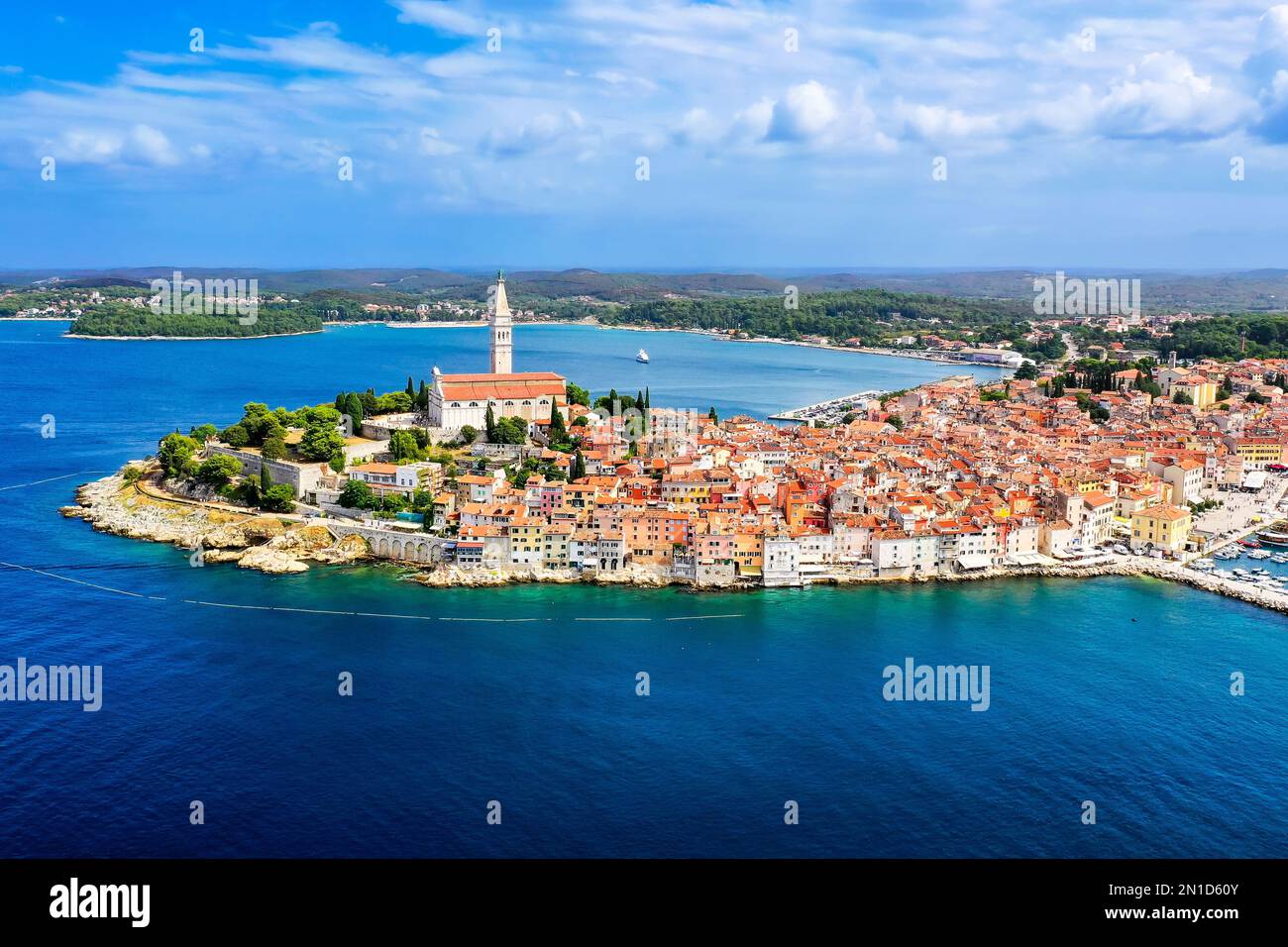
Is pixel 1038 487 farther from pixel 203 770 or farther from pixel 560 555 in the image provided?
pixel 203 770

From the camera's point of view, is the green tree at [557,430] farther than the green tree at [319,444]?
Yes

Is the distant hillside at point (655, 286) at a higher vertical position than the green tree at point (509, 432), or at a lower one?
higher

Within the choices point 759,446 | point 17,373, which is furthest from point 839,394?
point 17,373

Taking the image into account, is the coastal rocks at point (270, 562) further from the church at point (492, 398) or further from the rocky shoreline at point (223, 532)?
the church at point (492, 398)

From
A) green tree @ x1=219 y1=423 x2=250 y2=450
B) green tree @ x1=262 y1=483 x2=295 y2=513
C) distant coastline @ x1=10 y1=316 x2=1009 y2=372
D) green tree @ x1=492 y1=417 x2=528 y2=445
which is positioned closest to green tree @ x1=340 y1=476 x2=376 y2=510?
green tree @ x1=262 y1=483 x2=295 y2=513

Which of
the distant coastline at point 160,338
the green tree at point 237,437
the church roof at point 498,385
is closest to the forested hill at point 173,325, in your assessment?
the distant coastline at point 160,338
